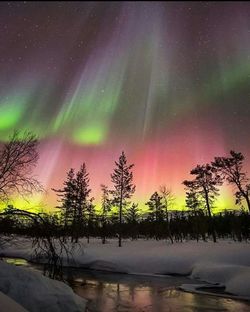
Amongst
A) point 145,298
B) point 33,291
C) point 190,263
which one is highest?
point 190,263

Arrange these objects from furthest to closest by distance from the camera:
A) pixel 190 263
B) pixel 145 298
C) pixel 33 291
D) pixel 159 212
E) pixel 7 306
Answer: pixel 159 212, pixel 190 263, pixel 145 298, pixel 33 291, pixel 7 306

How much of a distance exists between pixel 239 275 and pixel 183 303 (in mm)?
6834

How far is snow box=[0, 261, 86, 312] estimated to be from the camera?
33.7ft

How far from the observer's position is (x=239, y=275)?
1970cm

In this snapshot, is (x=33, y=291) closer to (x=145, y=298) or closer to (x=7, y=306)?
(x=7, y=306)

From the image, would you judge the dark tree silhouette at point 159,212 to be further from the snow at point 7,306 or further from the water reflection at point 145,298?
the snow at point 7,306

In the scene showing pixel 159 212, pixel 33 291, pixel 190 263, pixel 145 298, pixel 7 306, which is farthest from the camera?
pixel 159 212

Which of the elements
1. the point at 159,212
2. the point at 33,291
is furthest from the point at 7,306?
the point at 159,212

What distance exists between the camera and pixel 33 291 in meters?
10.6

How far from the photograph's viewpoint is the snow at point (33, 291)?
1026cm

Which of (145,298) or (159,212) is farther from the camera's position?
(159,212)

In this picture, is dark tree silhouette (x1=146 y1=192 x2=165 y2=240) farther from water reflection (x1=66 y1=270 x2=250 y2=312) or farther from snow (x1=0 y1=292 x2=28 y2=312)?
snow (x1=0 y1=292 x2=28 y2=312)

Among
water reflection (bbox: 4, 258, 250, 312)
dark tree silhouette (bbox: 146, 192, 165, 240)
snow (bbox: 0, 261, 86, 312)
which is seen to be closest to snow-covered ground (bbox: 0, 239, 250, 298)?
water reflection (bbox: 4, 258, 250, 312)

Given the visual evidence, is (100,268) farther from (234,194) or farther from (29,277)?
(29,277)
